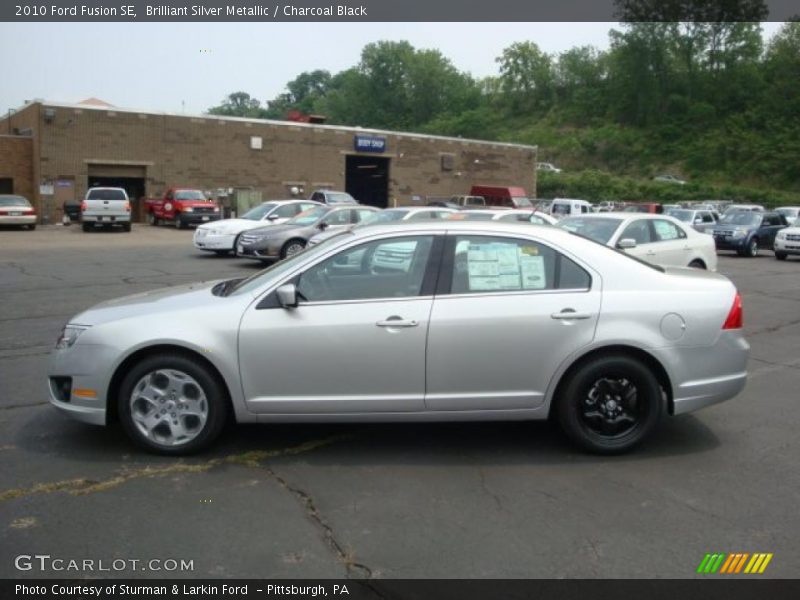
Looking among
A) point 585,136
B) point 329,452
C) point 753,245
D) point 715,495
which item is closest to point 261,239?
point 329,452

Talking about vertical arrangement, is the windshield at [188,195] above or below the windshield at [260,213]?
above

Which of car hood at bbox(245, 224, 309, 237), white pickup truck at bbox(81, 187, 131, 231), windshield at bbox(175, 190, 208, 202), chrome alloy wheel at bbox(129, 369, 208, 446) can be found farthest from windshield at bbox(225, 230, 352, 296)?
windshield at bbox(175, 190, 208, 202)

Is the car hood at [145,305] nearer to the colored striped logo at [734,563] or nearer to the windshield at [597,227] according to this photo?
the colored striped logo at [734,563]

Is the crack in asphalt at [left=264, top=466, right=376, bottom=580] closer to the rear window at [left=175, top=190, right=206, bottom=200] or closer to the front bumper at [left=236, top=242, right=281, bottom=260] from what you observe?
the front bumper at [left=236, top=242, right=281, bottom=260]

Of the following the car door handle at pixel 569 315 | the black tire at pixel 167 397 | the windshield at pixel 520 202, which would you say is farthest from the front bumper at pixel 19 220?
the car door handle at pixel 569 315

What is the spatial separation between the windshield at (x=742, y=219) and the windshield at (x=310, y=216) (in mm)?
15128

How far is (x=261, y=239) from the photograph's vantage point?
16.4m

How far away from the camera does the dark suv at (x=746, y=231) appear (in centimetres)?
2438

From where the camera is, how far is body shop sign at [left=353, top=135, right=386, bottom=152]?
41625mm

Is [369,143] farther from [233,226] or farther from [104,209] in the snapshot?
[233,226]

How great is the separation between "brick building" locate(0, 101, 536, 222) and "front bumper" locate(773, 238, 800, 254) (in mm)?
23722

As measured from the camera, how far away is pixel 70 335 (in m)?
4.94
